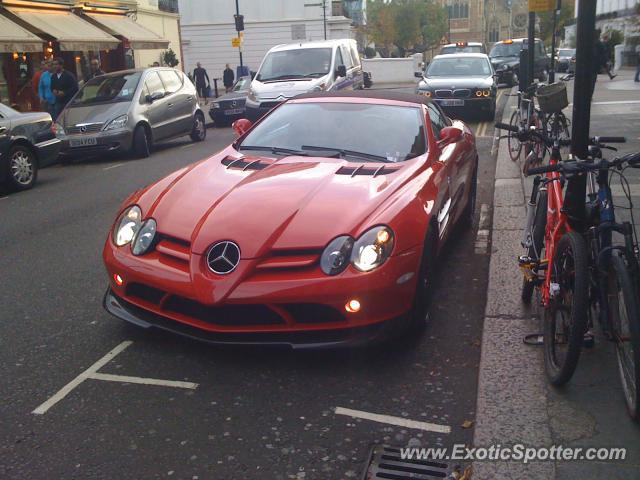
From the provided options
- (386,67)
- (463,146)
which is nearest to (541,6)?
(463,146)

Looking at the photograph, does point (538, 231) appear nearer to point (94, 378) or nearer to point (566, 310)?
point (566, 310)

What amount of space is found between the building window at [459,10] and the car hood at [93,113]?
309 feet

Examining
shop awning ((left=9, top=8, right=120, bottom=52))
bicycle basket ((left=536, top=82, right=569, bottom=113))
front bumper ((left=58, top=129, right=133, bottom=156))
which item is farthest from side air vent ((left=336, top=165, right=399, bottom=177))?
shop awning ((left=9, top=8, right=120, bottom=52))

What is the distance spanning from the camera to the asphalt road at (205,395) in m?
3.23

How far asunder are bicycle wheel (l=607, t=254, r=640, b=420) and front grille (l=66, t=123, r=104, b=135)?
11.6 metres

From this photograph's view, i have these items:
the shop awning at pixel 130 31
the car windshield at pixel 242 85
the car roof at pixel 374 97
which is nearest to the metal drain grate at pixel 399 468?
the car roof at pixel 374 97

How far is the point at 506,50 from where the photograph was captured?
32688 mm

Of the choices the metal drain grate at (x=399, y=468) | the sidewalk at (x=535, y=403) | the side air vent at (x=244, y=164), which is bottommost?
the metal drain grate at (x=399, y=468)

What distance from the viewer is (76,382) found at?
397 centimetres

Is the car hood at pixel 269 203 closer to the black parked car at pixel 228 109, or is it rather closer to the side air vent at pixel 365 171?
the side air vent at pixel 365 171

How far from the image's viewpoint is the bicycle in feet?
10.2

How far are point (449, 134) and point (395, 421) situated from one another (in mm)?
2951

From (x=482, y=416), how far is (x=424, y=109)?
3.16m

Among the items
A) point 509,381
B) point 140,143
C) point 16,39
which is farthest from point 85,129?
point 509,381
